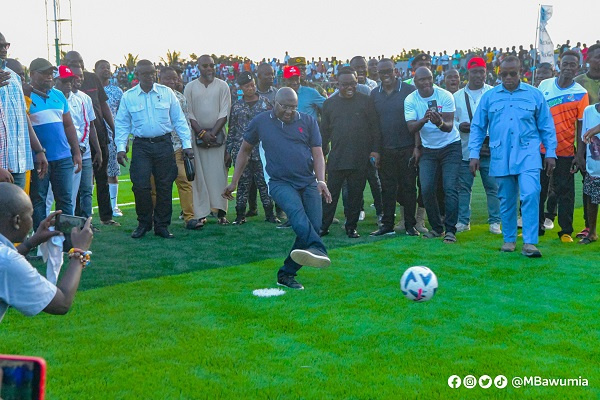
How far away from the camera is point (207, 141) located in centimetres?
1044

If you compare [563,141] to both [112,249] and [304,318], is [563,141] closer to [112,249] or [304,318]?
[304,318]

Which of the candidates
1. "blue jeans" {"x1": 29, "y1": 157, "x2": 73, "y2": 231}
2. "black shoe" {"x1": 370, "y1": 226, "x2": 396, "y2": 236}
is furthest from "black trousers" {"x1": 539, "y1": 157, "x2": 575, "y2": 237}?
"blue jeans" {"x1": 29, "y1": 157, "x2": 73, "y2": 231}

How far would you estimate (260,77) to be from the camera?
424 inches

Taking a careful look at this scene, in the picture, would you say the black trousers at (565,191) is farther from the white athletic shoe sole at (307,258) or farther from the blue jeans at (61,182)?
the blue jeans at (61,182)

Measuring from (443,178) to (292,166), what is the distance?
298 cm

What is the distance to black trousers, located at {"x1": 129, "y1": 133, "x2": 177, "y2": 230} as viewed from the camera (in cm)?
942

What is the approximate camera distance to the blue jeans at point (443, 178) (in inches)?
357

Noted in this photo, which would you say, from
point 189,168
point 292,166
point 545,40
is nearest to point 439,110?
point 292,166

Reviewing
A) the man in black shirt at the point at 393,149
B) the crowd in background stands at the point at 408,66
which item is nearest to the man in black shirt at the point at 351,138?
the man in black shirt at the point at 393,149

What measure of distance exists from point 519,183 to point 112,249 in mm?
4722

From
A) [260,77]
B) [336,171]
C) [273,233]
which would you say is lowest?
[273,233]

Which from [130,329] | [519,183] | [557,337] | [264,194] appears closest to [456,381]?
[557,337]

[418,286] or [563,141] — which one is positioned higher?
[563,141]

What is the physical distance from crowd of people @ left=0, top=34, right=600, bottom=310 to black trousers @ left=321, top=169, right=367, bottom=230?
0.05 feet
